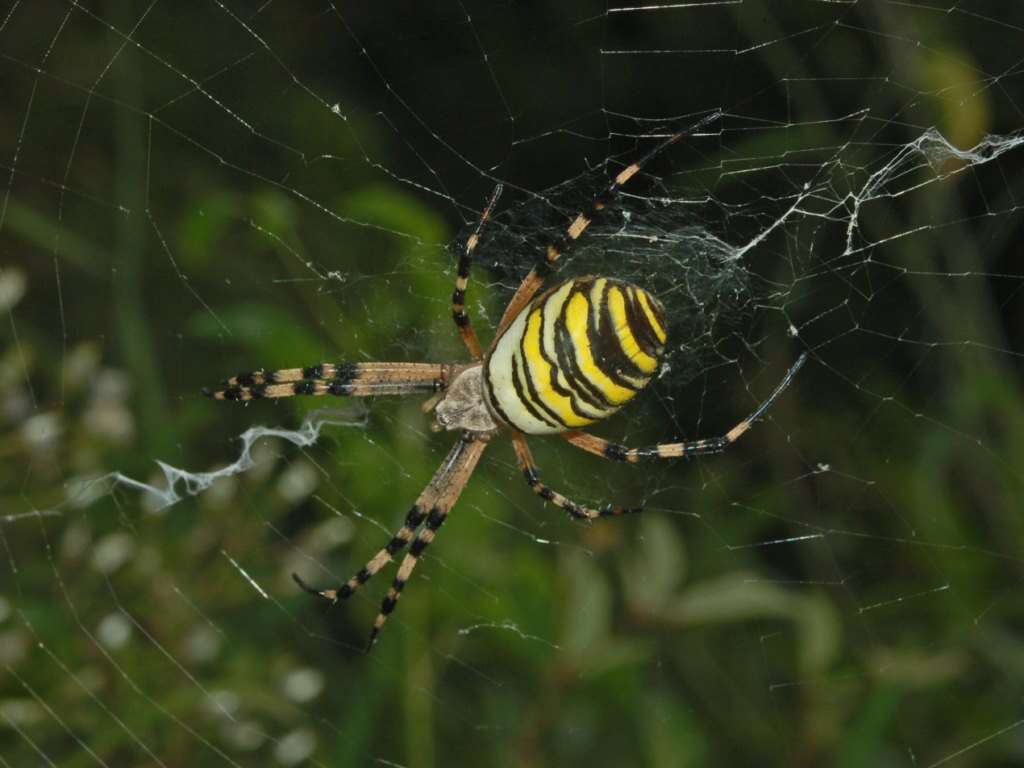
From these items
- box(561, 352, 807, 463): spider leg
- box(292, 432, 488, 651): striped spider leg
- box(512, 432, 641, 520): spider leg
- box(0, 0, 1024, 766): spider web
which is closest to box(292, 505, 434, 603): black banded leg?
box(292, 432, 488, 651): striped spider leg

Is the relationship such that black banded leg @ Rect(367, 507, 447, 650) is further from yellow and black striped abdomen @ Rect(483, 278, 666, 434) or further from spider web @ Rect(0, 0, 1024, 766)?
yellow and black striped abdomen @ Rect(483, 278, 666, 434)

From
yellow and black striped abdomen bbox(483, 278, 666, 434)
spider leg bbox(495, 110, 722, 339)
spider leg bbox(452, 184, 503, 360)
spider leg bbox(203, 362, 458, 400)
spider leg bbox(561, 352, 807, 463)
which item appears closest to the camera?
yellow and black striped abdomen bbox(483, 278, 666, 434)

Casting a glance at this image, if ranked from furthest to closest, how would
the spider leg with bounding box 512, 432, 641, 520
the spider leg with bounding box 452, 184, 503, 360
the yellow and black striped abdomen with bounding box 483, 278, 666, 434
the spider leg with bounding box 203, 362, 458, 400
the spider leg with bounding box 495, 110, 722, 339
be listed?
the spider leg with bounding box 203, 362, 458, 400 < the spider leg with bounding box 512, 432, 641, 520 < the spider leg with bounding box 452, 184, 503, 360 < the spider leg with bounding box 495, 110, 722, 339 < the yellow and black striped abdomen with bounding box 483, 278, 666, 434

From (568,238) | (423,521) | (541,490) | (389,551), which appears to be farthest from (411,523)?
(568,238)

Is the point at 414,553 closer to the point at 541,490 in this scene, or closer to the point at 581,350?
the point at 541,490

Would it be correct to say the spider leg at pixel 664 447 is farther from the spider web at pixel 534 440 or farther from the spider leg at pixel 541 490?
A: the spider web at pixel 534 440

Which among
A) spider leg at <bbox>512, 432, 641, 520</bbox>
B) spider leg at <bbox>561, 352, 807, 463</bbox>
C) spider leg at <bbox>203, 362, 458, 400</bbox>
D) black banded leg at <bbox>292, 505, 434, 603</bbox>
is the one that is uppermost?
spider leg at <bbox>203, 362, 458, 400</bbox>

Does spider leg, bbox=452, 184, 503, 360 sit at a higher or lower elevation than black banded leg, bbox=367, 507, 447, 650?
higher
